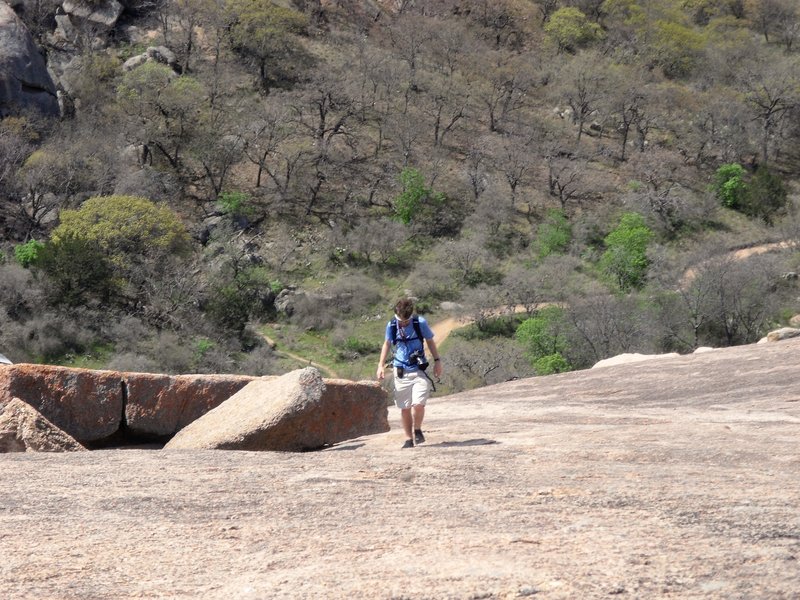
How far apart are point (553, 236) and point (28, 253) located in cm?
2453

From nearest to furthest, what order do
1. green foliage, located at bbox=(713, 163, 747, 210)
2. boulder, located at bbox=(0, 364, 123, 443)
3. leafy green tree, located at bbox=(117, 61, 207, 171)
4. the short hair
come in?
1. the short hair
2. boulder, located at bbox=(0, 364, 123, 443)
3. leafy green tree, located at bbox=(117, 61, 207, 171)
4. green foliage, located at bbox=(713, 163, 747, 210)

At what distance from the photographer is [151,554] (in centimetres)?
450

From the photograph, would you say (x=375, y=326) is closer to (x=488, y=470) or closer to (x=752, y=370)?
(x=752, y=370)

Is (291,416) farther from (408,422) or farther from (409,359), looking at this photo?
(409,359)

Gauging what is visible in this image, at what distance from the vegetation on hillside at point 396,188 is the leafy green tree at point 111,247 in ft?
0.38

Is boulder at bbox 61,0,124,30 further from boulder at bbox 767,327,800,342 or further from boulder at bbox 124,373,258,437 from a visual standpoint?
boulder at bbox 124,373,258,437

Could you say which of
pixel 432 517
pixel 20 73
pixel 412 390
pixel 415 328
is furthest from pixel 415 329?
pixel 20 73

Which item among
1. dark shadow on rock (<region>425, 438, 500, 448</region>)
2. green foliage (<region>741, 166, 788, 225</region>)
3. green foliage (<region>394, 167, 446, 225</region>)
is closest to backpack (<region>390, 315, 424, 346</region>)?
dark shadow on rock (<region>425, 438, 500, 448</region>)

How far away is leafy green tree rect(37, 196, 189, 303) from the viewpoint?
119 feet

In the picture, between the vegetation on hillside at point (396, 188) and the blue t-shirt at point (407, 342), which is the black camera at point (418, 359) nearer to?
the blue t-shirt at point (407, 342)

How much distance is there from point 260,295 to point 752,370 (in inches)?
1182

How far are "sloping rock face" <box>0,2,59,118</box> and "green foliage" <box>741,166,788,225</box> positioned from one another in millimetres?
39617

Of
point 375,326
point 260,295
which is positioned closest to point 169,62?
point 260,295

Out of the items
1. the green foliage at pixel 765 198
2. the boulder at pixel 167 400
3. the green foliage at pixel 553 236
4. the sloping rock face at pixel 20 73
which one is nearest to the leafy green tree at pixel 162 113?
the sloping rock face at pixel 20 73
